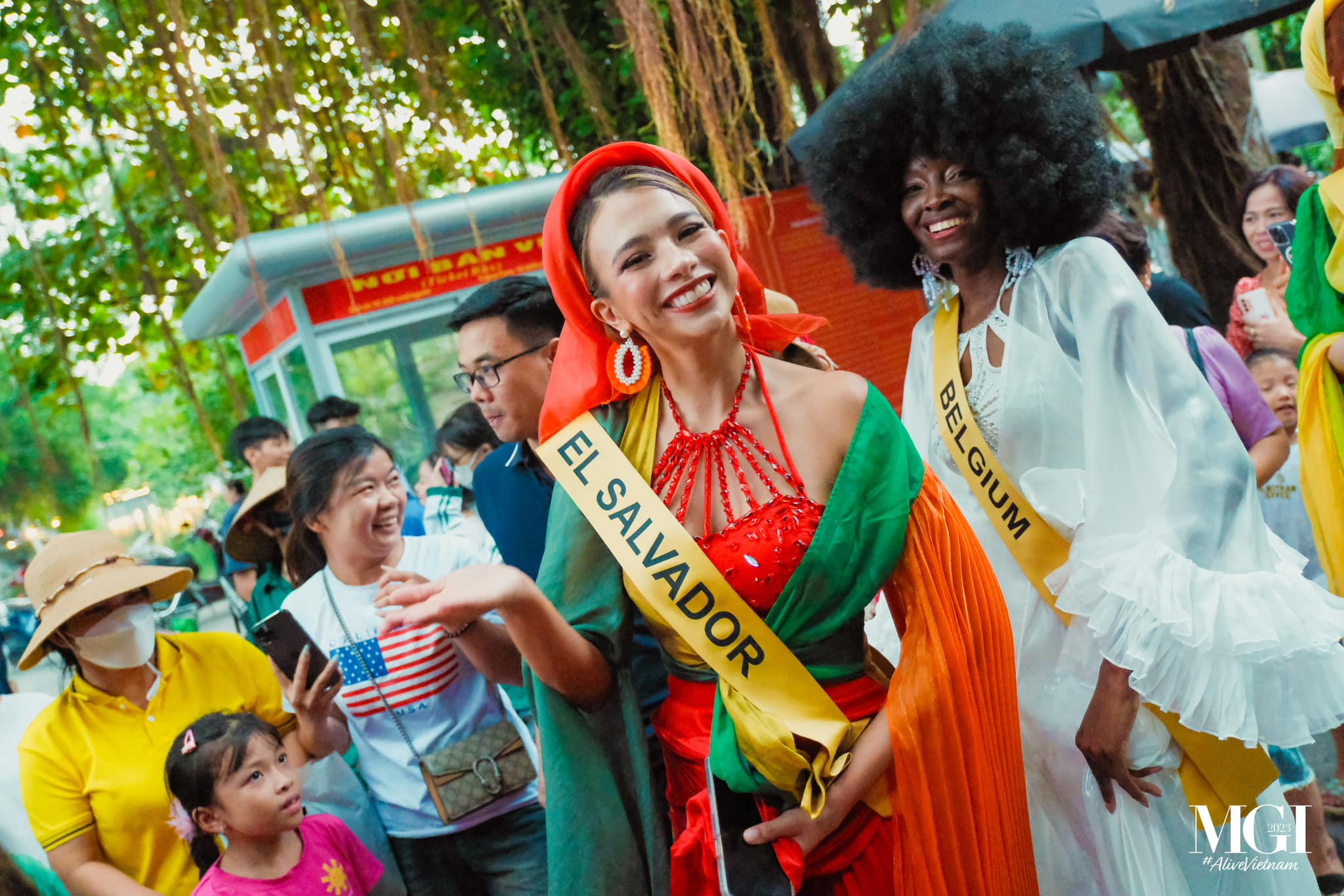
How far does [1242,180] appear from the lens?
557 centimetres

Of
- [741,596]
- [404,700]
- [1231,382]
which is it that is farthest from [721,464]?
[1231,382]

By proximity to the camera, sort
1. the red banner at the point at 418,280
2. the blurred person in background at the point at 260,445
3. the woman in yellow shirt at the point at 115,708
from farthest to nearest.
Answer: the red banner at the point at 418,280 < the blurred person in background at the point at 260,445 < the woman in yellow shirt at the point at 115,708

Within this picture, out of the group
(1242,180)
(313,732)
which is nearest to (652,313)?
(313,732)

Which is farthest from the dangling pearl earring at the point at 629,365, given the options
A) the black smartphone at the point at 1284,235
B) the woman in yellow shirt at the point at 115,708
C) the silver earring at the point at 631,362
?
the black smartphone at the point at 1284,235

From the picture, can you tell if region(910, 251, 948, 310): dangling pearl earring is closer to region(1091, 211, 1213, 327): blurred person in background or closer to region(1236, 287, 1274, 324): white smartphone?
region(1091, 211, 1213, 327): blurred person in background

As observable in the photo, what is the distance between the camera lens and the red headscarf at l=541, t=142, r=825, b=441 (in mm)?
1726

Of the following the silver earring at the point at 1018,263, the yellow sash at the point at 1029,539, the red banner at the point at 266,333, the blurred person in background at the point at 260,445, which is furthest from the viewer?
the red banner at the point at 266,333

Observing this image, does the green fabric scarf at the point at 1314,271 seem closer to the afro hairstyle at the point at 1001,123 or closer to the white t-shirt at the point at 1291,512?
the afro hairstyle at the point at 1001,123

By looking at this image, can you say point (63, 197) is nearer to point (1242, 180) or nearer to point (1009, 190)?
point (1009, 190)

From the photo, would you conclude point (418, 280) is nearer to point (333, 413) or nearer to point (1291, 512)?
point (333, 413)

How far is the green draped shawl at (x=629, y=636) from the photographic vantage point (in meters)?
1.58

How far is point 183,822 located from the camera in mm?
2445

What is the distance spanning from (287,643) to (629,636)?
1256mm

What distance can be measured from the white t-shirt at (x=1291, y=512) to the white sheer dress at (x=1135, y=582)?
158 centimetres
